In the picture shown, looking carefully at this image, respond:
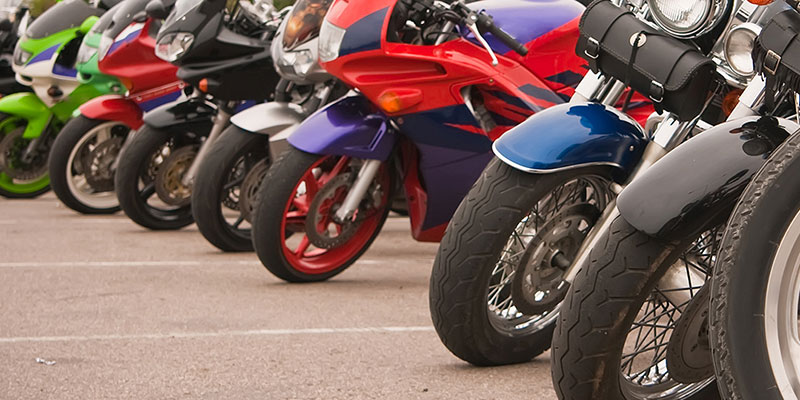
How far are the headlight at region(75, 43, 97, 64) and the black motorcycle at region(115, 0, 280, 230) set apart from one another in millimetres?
1182

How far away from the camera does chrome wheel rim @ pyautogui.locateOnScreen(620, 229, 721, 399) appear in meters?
3.29

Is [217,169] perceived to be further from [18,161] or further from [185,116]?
[18,161]

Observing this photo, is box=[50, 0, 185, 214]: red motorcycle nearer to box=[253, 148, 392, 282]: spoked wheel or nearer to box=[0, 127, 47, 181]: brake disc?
box=[0, 127, 47, 181]: brake disc

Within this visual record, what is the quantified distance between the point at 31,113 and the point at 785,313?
8.78 meters

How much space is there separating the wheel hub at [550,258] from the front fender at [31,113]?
7.14 metres

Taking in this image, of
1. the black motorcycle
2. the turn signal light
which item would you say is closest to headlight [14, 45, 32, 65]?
the black motorcycle

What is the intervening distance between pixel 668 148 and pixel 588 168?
0.71ft

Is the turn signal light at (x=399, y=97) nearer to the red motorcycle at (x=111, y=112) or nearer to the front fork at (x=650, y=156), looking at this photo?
the front fork at (x=650, y=156)

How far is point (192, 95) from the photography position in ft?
27.7

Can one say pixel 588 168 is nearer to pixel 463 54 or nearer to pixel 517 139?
pixel 517 139

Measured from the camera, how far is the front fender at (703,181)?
2959 millimetres

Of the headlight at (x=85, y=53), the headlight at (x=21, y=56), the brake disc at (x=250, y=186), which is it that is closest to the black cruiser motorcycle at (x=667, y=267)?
the brake disc at (x=250, y=186)

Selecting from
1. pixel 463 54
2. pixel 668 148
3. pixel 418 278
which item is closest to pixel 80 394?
pixel 668 148

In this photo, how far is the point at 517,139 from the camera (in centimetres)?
377
